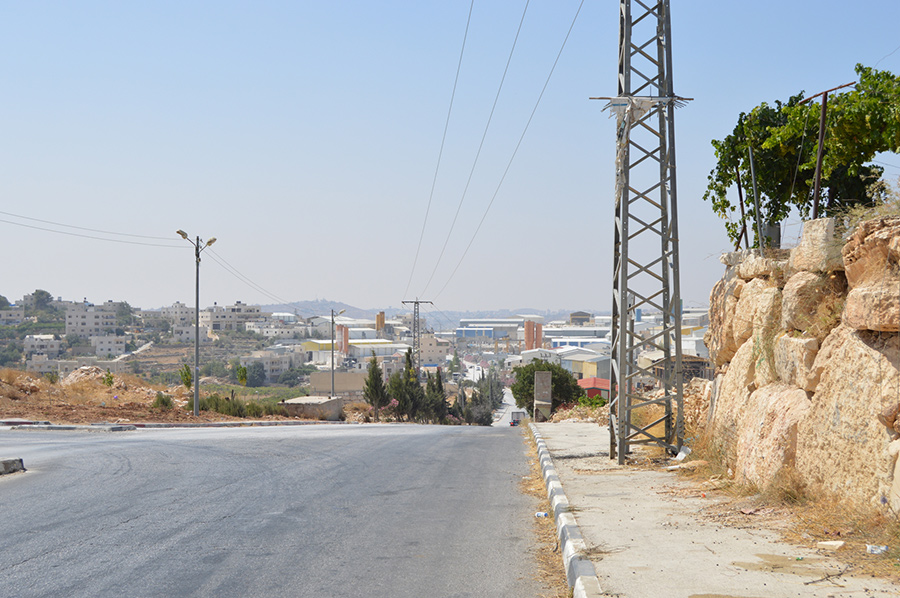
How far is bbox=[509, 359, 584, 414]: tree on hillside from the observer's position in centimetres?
5403

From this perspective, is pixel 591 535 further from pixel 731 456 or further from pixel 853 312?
pixel 731 456

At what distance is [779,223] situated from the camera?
47.5 feet

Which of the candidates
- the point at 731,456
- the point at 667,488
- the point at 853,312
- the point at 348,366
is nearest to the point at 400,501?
the point at 667,488

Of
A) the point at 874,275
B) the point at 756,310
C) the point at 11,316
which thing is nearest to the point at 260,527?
the point at 874,275

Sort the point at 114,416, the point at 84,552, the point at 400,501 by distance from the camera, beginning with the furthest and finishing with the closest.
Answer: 1. the point at 114,416
2. the point at 400,501
3. the point at 84,552

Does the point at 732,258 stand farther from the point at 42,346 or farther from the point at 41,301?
the point at 41,301

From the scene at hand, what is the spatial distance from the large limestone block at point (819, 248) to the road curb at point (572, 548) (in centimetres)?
415

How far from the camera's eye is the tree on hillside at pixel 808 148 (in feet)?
36.8

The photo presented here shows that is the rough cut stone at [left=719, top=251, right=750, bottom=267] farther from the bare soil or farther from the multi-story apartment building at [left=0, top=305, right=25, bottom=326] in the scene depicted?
the multi-story apartment building at [left=0, top=305, right=25, bottom=326]

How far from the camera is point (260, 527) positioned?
7.47m

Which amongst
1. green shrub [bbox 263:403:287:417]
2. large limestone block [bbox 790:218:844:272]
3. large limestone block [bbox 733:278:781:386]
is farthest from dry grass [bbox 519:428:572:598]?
green shrub [bbox 263:403:287:417]

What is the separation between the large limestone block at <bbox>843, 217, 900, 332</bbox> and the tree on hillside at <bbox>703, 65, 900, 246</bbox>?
287 centimetres

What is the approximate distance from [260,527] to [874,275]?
6.59 metres

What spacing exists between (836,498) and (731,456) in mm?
3141
